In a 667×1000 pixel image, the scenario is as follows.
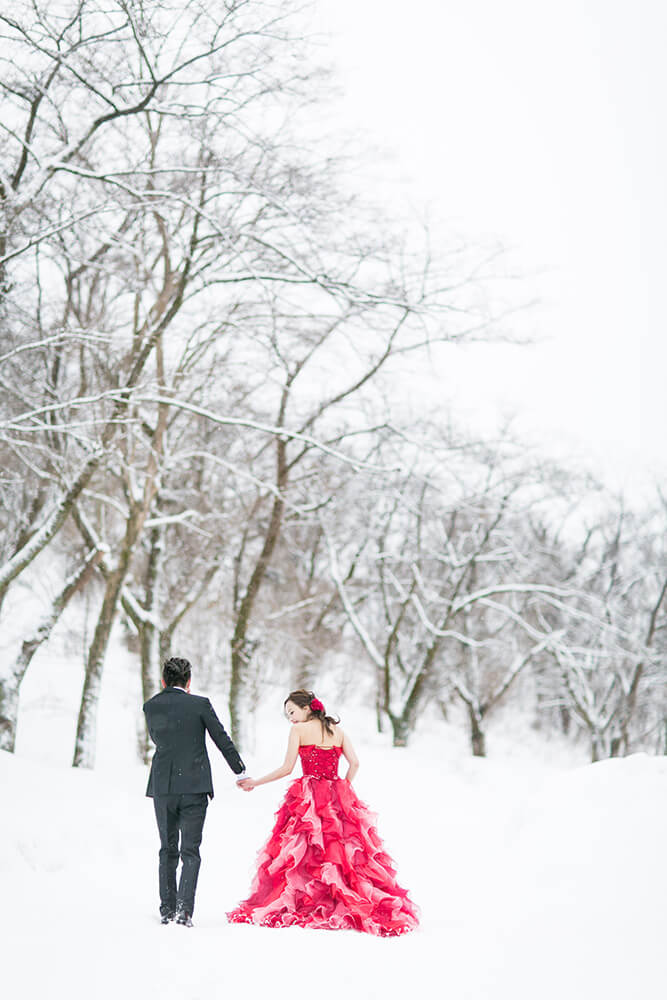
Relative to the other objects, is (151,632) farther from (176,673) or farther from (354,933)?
(354,933)

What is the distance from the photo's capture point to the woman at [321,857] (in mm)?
5781

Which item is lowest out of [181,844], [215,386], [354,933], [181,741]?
[354,933]

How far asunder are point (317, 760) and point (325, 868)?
2.41 feet

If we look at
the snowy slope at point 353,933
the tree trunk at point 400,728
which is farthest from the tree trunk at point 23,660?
the tree trunk at point 400,728

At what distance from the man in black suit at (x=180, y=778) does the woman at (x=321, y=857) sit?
15.7 inches

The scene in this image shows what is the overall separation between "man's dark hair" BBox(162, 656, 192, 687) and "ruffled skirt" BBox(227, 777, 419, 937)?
140cm

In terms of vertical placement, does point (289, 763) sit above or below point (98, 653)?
below

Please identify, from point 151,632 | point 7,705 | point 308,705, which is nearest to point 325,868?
point 308,705

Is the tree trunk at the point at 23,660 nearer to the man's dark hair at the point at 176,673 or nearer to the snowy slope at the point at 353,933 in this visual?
the snowy slope at the point at 353,933

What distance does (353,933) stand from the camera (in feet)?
18.2

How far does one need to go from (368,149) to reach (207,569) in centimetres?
1281

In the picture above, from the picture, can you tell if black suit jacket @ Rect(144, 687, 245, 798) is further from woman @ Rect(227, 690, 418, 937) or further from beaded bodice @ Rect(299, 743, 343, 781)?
beaded bodice @ Rect(299, 743, 343, 781)

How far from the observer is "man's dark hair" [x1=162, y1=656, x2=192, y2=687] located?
Answer: 559 centimetres

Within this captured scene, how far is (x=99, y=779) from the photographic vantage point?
411 inches
